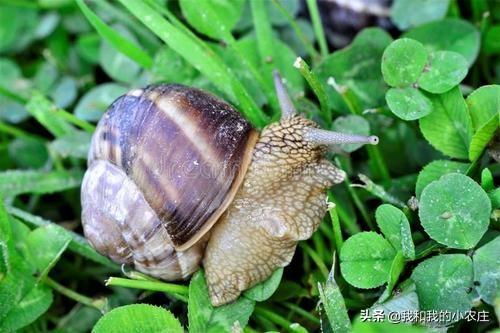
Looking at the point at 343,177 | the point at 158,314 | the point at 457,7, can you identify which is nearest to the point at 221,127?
the point at 343,177

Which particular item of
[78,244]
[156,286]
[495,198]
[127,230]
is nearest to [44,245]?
[78,244]

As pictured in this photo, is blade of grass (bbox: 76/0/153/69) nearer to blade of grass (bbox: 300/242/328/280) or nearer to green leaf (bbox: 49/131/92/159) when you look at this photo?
green leaf (bbox: 49/131/92/159)

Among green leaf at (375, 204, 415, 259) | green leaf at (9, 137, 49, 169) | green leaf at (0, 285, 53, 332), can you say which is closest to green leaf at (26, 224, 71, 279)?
green leaf at (0, 285, 53, 332)

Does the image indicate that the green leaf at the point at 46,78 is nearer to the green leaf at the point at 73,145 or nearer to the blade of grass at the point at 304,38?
the green leaf at the point at 73,145

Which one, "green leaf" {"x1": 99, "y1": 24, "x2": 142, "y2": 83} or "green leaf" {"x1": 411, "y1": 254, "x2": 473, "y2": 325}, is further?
"green leaf" {"x1": 99, "y1": 24, "x2": 142, "y2": 83}

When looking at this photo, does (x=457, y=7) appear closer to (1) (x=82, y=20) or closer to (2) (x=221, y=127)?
(2) (x=221, y=127)

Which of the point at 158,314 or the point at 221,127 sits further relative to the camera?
the point at 221,127
